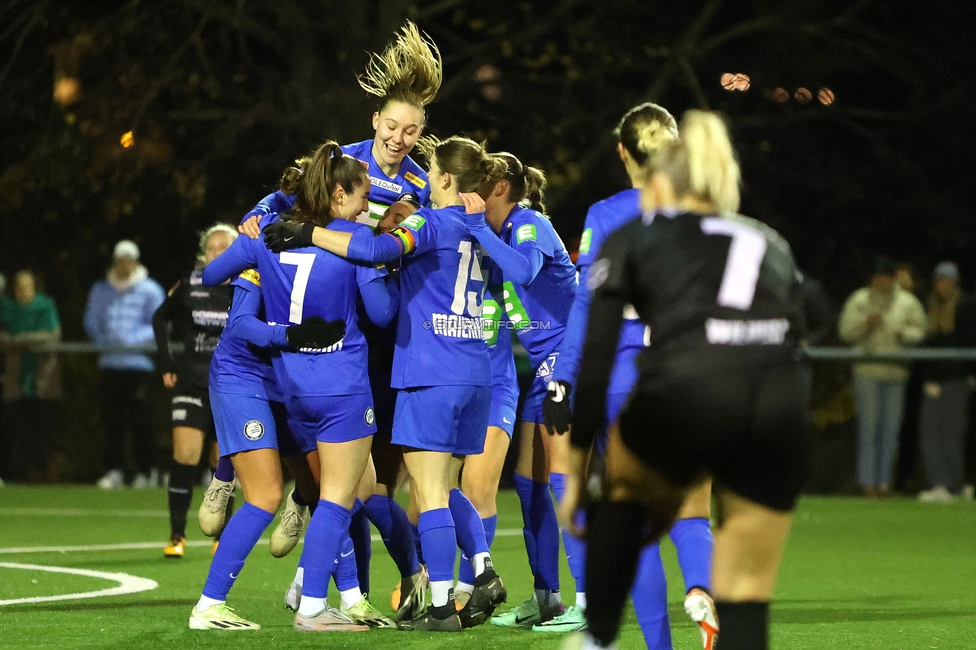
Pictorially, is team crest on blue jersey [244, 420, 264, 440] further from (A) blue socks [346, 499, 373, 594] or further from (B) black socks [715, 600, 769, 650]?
(B) black socks [715, 600, 769, 650]

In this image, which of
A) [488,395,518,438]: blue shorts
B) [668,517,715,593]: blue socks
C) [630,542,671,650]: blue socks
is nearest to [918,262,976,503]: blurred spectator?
[488,395,518,438]: blue shorts

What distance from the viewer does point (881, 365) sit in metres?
17.1

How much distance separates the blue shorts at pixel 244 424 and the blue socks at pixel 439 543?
31.2 inches

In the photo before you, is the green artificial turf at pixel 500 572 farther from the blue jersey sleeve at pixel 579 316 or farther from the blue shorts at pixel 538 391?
the blue jersey sleeve at pixel 579 316

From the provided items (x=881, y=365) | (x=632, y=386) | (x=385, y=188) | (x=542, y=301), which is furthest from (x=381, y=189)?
(x=881, y=365)

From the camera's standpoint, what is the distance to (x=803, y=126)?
22.3m

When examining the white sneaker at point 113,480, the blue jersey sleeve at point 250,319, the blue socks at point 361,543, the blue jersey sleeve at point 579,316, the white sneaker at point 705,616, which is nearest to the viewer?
the blue jersey sleeve at point 579,316

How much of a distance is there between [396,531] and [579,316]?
253 centimetres

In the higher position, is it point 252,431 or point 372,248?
point 372,248

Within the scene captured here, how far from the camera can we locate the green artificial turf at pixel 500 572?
7.19m

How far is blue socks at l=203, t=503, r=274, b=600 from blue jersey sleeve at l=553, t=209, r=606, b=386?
201 cm

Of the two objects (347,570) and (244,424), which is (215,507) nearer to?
(347,570)

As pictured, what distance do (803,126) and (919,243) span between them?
7.03 feet

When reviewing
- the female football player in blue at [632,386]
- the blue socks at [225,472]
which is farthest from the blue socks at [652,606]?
the blue socks at [225,472]
